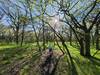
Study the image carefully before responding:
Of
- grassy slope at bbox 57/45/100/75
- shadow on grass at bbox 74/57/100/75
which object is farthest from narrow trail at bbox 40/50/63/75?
shadow on grass at bbox 74/57/100/75

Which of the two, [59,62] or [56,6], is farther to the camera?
[56,6]

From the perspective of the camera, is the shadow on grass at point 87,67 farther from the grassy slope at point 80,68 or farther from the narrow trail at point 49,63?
the narrow trail at point 49,63

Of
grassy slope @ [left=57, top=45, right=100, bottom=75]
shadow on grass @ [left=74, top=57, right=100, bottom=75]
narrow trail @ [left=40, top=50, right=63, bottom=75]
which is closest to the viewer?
narrow trail @ [left=40, top=50, right=63, bottom=75]

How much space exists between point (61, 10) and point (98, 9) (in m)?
4.60

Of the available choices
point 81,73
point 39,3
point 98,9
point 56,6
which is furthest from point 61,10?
point 81,73

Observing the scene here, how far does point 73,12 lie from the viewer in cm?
2170

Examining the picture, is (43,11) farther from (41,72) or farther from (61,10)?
(41,72)

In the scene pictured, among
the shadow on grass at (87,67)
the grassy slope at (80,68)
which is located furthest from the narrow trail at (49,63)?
the shadow on grass at (87,67)

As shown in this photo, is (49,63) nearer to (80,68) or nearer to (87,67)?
(80,68)

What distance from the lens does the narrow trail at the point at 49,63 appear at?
49.1ft

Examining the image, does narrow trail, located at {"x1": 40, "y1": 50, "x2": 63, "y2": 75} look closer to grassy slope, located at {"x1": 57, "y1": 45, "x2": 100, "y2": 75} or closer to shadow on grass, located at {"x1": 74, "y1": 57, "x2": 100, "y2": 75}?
grassy slope, located at {"x1": 57, "y1": 45, "x2": 100, "y2": 75}

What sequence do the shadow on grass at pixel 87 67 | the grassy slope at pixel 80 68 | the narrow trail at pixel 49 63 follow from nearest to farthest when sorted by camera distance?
1. the narrow trail at pixel 49 63
2. the grassy slope at pixel 80 68
3. the shadow on grass at pixel 87 67

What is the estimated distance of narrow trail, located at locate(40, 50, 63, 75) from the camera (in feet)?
49.1

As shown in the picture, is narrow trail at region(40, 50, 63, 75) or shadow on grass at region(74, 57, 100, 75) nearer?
narrow trail at region(40, 50, 63, 75)
